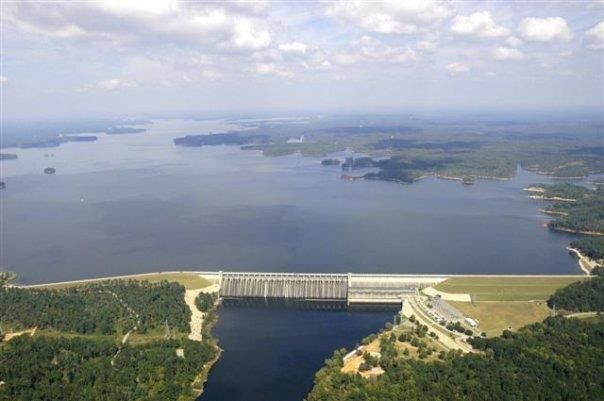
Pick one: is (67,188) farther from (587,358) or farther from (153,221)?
(587,358)

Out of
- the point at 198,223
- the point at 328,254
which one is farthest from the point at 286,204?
the point at 328,254

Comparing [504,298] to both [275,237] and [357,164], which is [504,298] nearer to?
[275,237]

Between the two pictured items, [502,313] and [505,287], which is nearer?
[502,313]

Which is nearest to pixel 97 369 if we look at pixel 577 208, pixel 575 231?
pixel 575 231

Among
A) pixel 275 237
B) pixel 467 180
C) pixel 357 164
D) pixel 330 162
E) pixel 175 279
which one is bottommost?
pixel 275 237

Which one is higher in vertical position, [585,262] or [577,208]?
[577,208]

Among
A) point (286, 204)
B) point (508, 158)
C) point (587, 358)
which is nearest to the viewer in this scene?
point (587, 358)
